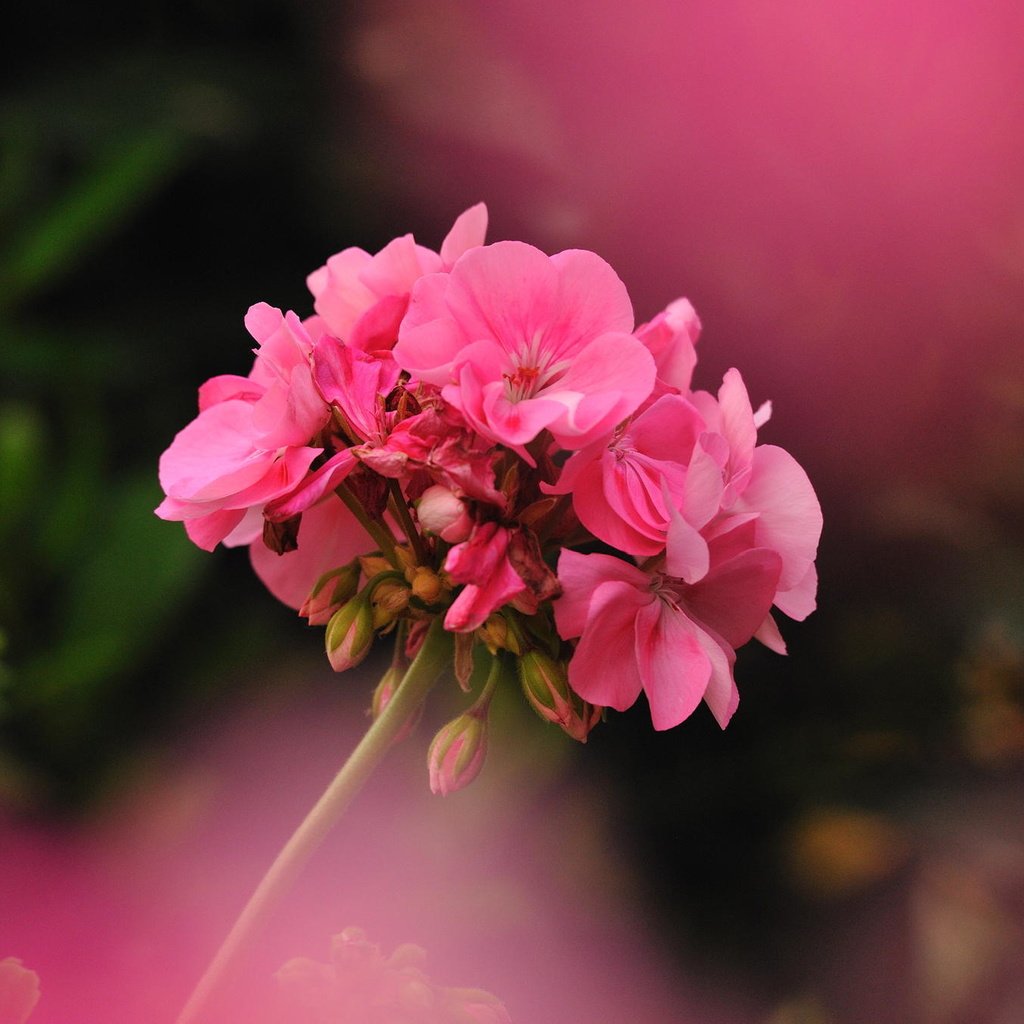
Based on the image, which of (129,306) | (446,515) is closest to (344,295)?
(446,515)

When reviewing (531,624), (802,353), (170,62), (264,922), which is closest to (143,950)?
(264,922)

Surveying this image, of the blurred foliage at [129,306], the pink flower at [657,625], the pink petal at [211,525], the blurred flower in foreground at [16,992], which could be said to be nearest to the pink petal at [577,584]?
the pink flower at [657,625]

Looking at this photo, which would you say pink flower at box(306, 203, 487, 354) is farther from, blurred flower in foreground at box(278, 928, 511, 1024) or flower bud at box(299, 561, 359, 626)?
blurred flower in foreground at box(278, 928, 511, 1024)

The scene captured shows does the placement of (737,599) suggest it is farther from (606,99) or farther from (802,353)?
(606,99)

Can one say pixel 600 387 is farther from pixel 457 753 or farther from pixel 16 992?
pixel 16 992

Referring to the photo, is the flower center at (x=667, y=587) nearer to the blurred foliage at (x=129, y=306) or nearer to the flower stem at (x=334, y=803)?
the flower stem at (x=334, y=803)
